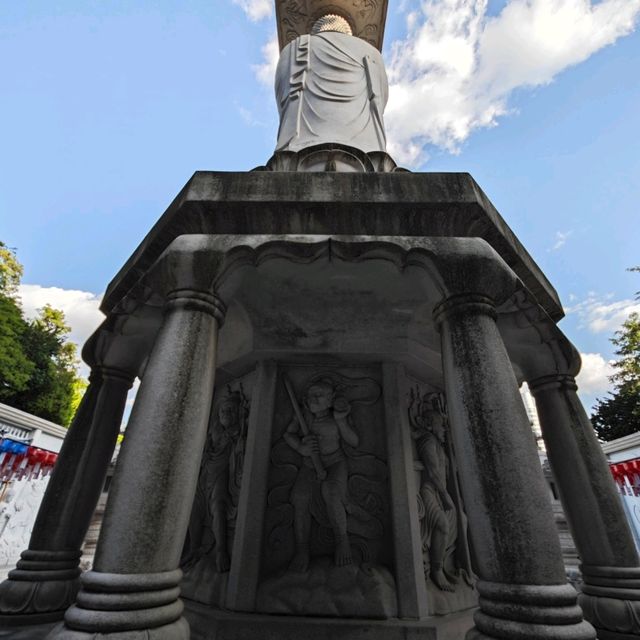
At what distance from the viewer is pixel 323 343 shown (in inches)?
217

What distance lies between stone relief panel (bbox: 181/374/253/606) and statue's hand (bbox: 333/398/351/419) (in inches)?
51.4

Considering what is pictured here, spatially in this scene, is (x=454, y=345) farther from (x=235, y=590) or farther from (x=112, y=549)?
(x=235, y=590)

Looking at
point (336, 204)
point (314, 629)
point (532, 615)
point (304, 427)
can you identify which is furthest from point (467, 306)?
point (314, 629)

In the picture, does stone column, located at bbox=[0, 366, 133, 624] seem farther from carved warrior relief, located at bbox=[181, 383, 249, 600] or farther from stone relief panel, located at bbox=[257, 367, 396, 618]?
stone relief panel, located at bbox=[257, 367, 396, 618]

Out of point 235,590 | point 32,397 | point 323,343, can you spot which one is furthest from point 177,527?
point 32,397

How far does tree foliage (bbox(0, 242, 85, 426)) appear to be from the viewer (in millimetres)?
26672

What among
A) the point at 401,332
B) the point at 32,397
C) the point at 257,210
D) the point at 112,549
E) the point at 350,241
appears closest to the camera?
the point at 112,549

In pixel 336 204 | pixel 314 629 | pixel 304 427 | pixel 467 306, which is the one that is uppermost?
pixel 336 204

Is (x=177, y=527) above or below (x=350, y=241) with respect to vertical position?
below

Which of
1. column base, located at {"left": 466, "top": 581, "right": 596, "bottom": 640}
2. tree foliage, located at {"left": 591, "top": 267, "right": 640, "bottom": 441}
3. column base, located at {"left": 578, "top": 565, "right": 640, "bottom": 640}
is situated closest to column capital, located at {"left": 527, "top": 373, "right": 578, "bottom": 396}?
column base, located at {"left": 578, "top": 565, "right": 640, "bottom": 640}

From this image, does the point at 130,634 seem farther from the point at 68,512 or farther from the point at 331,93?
the point at 331,93

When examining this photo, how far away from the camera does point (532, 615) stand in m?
2.34

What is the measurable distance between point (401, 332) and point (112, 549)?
3948 mm

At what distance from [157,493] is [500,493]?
2.45 m
